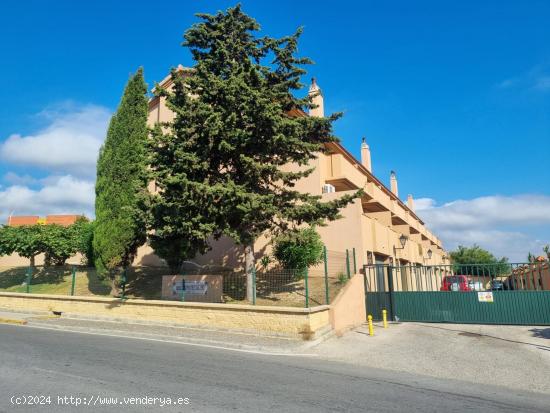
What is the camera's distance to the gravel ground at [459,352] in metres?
8.86

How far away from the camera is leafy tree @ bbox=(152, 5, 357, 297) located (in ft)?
43.6

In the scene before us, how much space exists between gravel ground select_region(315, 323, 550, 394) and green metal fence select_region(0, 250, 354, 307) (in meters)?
2.05

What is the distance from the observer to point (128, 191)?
60.0ft

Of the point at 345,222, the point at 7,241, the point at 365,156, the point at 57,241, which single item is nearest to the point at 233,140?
the point at 345,222

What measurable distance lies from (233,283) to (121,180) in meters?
7.72

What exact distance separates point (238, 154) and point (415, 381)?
9.55 m

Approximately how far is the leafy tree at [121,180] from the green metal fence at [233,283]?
3.91 feet

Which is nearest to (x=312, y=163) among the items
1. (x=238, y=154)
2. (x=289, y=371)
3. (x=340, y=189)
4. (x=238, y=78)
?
(x=340, y=189)

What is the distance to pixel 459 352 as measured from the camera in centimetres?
1114

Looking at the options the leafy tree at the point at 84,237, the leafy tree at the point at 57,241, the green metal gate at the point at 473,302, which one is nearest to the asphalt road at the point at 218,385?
the green metal gate at the point at 473,302

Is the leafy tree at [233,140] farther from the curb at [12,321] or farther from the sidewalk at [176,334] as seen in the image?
the curb at [12,321]

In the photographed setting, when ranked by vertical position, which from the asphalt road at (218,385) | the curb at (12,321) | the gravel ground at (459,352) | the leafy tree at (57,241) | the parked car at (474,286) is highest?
the leafy tree at (57,241)

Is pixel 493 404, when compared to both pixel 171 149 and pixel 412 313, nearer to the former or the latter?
pixel 412 313

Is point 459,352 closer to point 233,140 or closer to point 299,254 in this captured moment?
point 299,254
